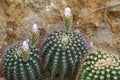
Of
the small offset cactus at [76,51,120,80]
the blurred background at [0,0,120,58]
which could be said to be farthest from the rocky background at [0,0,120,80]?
the small offset cactus at [76,51,120,80]

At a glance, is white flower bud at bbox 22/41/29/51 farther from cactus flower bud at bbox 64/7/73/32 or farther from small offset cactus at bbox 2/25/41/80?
cactus flower bud at bbox 64/7/73/32

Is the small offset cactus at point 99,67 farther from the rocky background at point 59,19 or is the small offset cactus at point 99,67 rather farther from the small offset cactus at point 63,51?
the rocky background at point 59,19

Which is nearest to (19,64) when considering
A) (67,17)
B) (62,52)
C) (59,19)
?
(62,52)

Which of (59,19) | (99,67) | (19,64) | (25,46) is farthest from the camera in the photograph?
(59,19)

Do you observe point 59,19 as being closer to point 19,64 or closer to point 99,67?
point 19,64

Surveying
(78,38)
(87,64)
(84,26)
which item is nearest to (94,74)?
(87,64)
